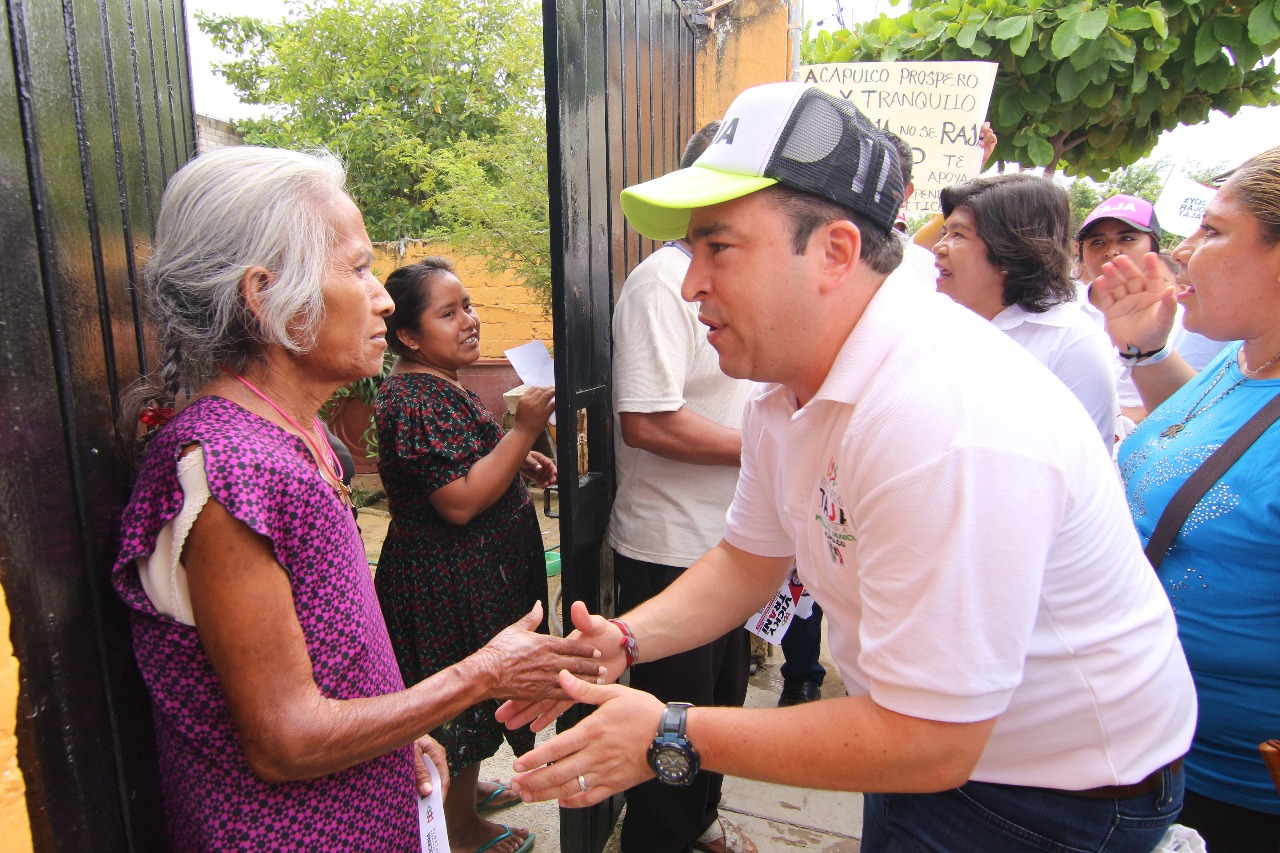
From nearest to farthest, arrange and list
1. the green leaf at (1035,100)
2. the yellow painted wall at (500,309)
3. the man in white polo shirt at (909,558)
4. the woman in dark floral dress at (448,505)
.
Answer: the man in white polo shirt at (909,558) < the woman in dark floral dress at (448,505) < the green leaf at (1035,100) < the yellow painted wall at (500,309)

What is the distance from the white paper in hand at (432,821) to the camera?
5.09 ft

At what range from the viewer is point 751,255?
1282 mm

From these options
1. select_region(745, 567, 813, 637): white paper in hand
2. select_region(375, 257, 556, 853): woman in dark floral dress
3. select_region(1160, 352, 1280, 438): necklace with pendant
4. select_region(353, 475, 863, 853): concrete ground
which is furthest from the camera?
select_region(353, 475, 863, 853): concrete ground

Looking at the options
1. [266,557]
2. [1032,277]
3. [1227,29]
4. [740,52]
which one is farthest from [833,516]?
[1227,29]

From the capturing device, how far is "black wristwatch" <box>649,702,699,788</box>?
4.03ft

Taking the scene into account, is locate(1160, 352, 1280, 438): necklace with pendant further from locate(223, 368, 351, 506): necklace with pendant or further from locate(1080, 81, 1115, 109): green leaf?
locate(1080, 81, 1115, 109): green leaf

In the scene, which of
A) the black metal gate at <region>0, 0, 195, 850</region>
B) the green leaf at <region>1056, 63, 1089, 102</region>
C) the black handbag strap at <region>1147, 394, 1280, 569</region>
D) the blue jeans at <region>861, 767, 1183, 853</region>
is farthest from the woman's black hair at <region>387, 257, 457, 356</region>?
the green leaf at <region>1056, 63, 1089, 102</region>

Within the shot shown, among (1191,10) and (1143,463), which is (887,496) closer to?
(1143,463)

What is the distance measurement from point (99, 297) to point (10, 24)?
1.38 feet

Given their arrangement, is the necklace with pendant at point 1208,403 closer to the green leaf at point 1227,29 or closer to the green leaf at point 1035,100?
the green leaf at point 1035,100

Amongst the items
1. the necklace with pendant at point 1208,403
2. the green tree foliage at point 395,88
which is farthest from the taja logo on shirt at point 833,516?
the green tree foliage at point 395,88

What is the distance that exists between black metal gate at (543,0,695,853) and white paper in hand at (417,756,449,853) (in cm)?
80

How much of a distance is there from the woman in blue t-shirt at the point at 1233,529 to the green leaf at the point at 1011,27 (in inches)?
84.6

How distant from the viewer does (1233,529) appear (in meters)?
1.63
